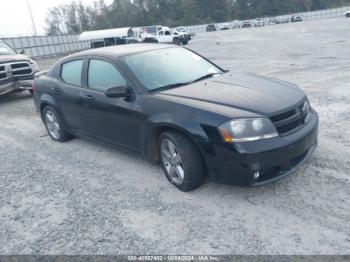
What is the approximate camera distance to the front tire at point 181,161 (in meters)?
3.46

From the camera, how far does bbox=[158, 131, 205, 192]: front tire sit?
3459 millimetres

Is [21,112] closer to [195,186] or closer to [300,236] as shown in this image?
[195,186]

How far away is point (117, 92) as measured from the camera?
153 inches

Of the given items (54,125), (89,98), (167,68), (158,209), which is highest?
(167,68)

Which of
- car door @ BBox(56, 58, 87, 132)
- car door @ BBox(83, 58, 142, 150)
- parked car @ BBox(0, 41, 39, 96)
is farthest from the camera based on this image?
parked car @ BBox(0, 41, 39, 96)

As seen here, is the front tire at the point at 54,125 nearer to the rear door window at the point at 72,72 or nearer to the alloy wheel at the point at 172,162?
the rear door window at the point at 72,72

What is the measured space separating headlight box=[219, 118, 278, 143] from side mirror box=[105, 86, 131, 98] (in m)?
1.37

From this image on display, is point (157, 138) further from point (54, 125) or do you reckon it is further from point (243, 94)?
point (54, 125)

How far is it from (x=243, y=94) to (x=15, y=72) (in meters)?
7.96

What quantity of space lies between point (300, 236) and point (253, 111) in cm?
124

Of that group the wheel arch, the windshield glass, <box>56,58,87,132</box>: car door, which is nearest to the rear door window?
<box>56,58,87,132</box>: car door

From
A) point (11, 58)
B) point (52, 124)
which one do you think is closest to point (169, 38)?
point (11, 58)

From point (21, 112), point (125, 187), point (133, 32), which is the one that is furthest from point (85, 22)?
point (125, 187)

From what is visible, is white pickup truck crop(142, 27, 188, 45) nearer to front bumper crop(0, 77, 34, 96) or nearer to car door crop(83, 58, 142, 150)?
front bumper crop(0, 77, 34, 96)
